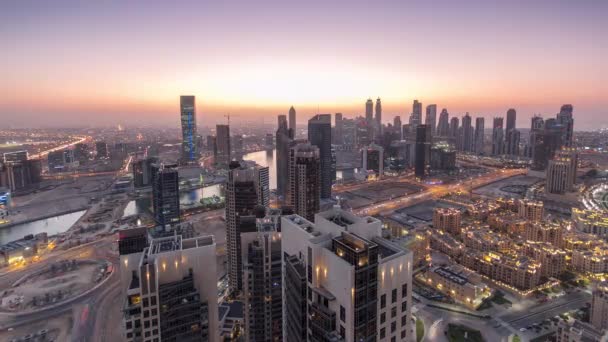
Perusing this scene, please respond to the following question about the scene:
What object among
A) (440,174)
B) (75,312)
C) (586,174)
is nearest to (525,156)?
(586,174)

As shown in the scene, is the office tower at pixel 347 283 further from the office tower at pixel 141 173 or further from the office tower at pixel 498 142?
the office tower at pixel 498 142

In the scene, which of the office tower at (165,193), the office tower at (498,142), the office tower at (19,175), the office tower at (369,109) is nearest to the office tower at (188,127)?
the office tower at (19,175)

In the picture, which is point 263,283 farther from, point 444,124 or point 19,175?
point 444,124

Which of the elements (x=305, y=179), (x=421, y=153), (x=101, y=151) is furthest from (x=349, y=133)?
(x=305, y=179)

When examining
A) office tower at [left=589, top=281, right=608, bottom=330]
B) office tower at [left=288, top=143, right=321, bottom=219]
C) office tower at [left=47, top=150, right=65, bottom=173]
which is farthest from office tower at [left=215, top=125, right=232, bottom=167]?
office tower at [left=589, top=281, right=608, bottom=330]

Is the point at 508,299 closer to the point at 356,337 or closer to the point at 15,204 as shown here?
the point at 356,337

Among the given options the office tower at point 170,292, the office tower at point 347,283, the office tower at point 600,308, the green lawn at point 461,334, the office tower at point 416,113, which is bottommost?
the green lawn at point 461,334
